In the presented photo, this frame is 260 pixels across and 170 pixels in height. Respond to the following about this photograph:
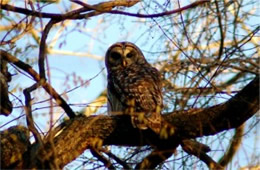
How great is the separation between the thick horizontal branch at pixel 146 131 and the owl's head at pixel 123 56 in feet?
5.85

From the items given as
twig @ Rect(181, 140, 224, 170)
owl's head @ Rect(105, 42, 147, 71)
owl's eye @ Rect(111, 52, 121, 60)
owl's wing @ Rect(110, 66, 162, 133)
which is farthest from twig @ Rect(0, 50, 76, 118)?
owl's eye @ Rect(111, 52, 121, 60)

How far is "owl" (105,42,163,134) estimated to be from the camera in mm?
3844

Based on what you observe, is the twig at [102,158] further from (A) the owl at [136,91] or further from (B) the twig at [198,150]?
(B) the twig at [198,150]

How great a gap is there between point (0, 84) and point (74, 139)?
1.74 ft

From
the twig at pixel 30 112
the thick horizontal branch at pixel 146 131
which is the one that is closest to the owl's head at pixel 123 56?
the thick horizontal branch at pixel 146 131

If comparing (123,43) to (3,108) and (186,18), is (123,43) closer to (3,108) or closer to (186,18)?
(186,18)

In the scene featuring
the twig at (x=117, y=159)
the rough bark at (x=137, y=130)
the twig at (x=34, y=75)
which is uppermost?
the twig at (x=34, y=75)

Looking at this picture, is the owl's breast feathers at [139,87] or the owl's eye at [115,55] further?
the owl's eye at [115,55]

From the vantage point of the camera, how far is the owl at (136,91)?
12.6 feet

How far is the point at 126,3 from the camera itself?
12.8ft

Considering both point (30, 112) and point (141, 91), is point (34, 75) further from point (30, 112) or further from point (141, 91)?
point (141, 91)

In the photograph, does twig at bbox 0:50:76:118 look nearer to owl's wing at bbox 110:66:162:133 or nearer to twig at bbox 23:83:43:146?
twig at bbox 23:83:43:146

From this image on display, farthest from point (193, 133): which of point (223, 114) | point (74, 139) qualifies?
point (74, 139)

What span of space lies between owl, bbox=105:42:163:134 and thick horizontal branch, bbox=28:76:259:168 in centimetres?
8
